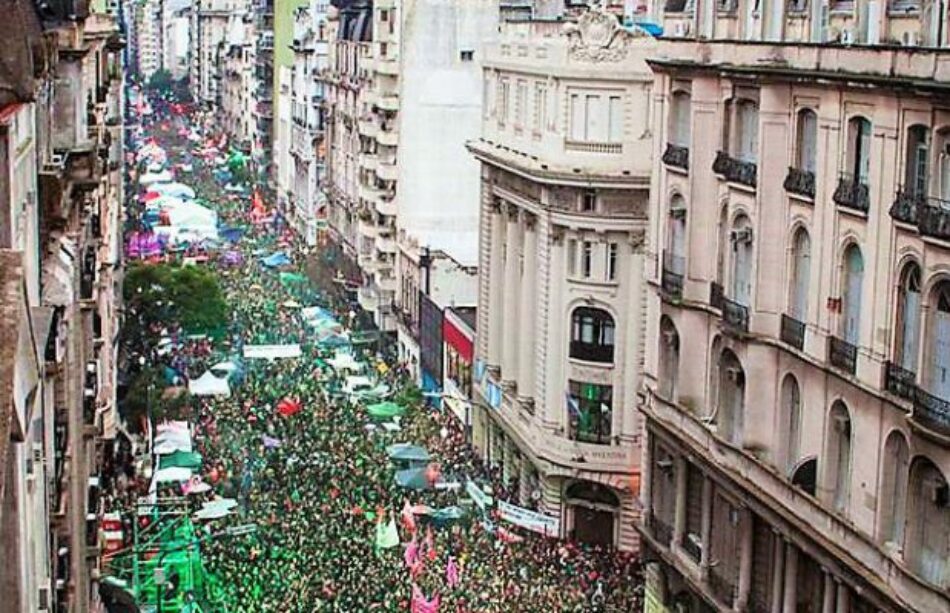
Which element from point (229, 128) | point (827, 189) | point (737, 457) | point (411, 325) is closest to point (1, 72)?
point (827, 189)

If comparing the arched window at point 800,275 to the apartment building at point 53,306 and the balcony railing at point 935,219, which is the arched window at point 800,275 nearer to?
the balcony railing at point 935,219

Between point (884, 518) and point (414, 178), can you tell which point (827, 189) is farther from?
point (414, 178)

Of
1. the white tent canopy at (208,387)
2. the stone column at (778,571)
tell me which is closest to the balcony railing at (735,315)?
the stone column at (778,571)

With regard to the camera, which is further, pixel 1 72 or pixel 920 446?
pixel 920 446

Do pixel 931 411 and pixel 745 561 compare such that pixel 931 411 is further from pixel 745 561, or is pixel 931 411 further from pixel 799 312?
pixel 745 561

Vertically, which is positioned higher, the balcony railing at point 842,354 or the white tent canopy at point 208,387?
the balcony railing at point 842,354
